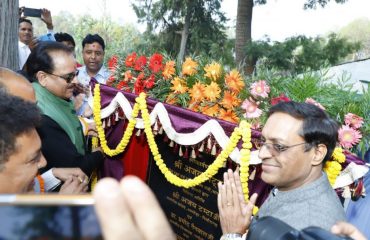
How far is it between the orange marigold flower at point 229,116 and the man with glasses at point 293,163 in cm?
67

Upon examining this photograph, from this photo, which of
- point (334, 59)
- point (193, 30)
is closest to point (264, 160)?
point (334, 59)

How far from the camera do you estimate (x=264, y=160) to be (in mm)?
1973

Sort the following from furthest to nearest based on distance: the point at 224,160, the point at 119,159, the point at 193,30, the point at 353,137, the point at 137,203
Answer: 1. the point at 193,30
2. the point at 119,159
3. the point at 224,160
4. the point at 353,137
5. the point at 137,203

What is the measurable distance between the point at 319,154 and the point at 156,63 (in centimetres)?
192

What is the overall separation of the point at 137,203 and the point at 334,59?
12.3m

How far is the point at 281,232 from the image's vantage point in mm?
746

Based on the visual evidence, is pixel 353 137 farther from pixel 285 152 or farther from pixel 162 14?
pixel 162 14

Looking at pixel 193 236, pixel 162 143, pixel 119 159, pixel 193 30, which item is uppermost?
pixel 193 30

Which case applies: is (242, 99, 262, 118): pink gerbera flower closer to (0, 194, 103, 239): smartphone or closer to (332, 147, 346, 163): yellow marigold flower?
(332, 147, 346, 163): yellow marigold flower

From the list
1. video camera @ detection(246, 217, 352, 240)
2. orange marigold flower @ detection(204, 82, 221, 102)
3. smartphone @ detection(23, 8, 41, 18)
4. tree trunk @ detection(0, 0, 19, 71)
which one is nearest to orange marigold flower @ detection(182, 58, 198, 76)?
orange marigold flower @ detection(204, 82, 221, 102)

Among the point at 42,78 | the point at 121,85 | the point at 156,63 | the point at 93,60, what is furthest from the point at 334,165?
the point at 93,60

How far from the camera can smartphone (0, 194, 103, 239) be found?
615 mm

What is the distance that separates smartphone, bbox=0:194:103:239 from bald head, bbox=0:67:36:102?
1.22m

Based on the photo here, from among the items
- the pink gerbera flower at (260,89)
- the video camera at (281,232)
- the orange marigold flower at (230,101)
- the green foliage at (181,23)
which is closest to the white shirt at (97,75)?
the orange marigold flower at (230,101)
